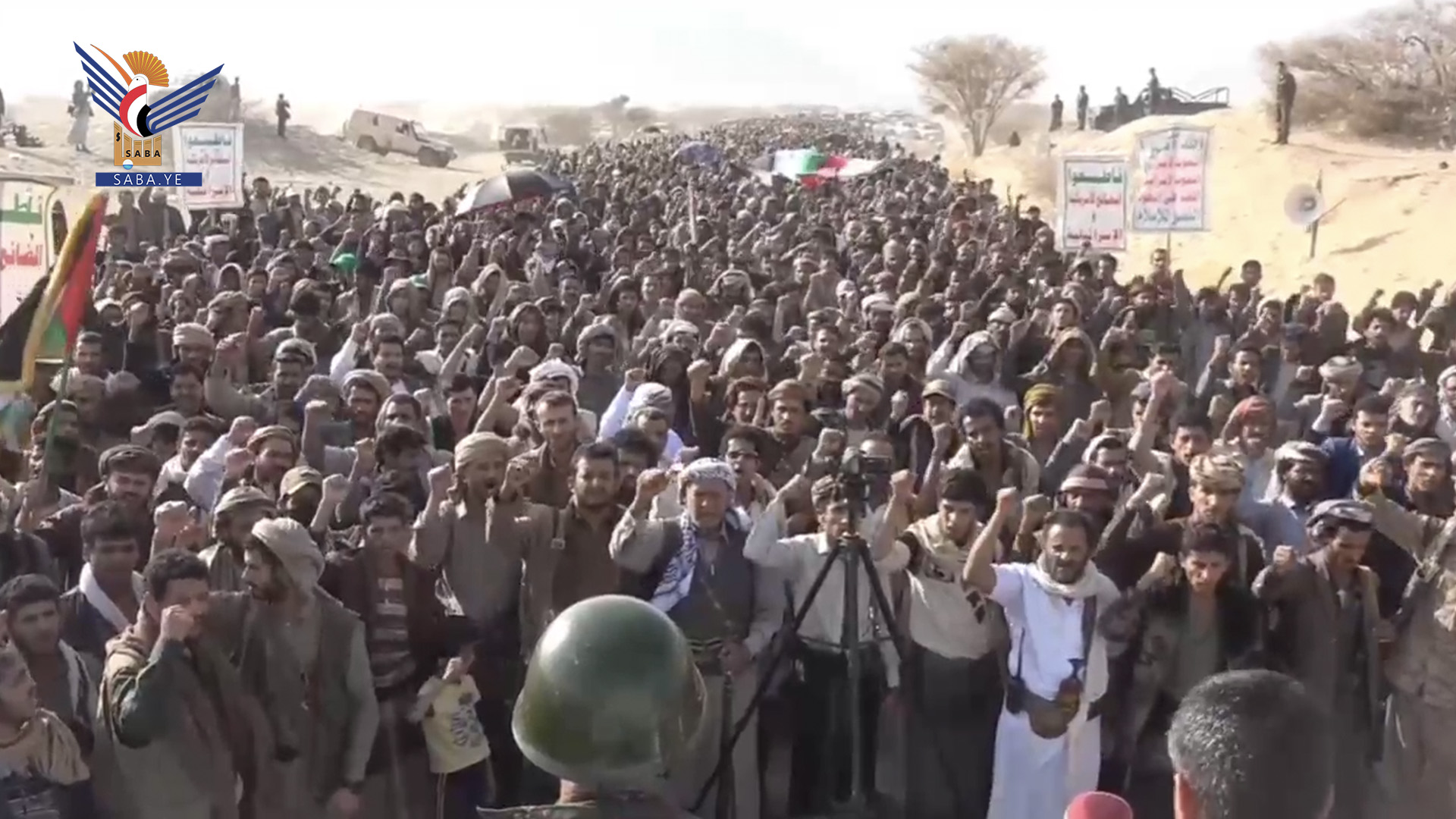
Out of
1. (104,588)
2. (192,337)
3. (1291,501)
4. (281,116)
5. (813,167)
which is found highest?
(281,116)

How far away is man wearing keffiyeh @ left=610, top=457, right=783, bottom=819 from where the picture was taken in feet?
14.0

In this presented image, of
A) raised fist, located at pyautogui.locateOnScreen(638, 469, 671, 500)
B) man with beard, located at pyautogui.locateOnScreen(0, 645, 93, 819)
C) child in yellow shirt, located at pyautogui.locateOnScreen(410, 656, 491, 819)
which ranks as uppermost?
raised fist, located at pyautogui.locateOnScreen(638, 469, 671, 500)

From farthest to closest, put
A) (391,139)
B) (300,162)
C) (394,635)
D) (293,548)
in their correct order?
(391,139), (300,162), (394,635), (293,548)

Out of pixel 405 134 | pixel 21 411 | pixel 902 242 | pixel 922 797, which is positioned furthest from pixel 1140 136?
pixel 405 134

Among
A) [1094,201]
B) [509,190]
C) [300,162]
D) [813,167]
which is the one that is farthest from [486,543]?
[300,162]

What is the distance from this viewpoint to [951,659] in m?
4.44

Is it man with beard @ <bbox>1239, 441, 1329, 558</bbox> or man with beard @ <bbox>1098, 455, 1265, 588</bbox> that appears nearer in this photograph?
man with beard @ <bbox>1098, 455, 1265, 588</bbox>

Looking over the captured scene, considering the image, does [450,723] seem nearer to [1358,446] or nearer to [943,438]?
[943,438]

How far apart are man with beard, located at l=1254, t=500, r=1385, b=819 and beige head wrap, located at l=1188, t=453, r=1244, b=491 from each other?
0.78 feet

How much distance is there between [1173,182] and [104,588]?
9508 millimetres

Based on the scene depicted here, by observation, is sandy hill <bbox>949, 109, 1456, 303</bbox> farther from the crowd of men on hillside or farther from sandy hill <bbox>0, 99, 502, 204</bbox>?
sandy hill <bbox>0, 99, 502, 204</bbox>

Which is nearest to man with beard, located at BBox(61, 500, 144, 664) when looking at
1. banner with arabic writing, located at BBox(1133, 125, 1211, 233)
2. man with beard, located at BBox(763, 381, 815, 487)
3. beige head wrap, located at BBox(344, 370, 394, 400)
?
beige head wrap, located at BBox(344, 370, 394, 400)

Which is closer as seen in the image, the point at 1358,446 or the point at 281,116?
the point at 1358,446

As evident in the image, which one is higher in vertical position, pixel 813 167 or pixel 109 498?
pixel 813 167
